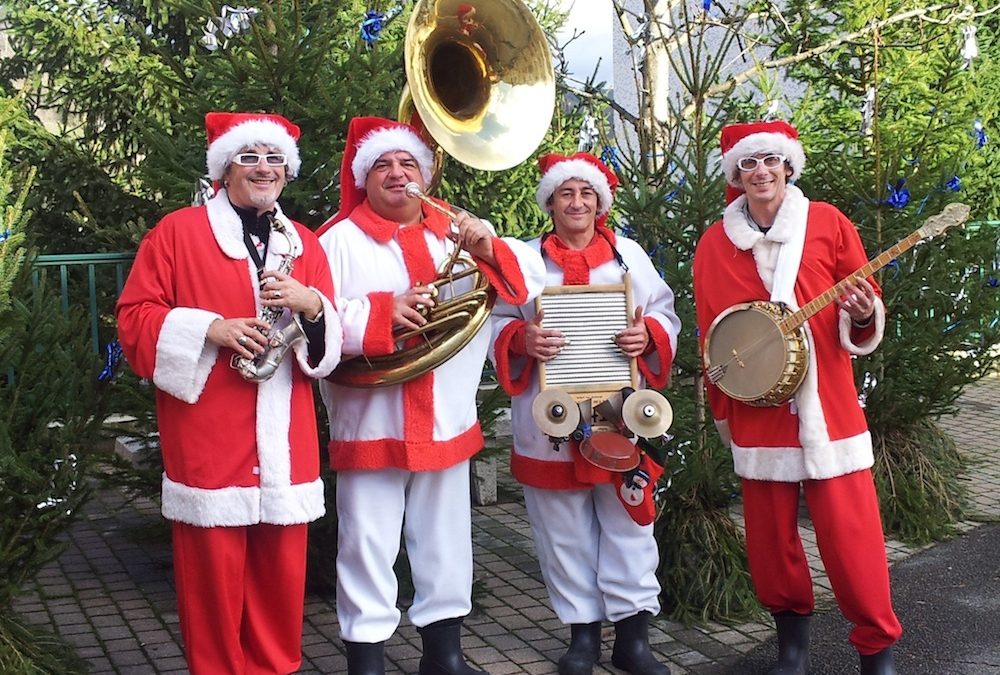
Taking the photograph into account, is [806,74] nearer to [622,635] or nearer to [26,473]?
[622,635]

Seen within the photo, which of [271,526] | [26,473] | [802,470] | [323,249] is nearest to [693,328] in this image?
[802,470]

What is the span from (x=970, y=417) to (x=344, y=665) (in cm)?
639

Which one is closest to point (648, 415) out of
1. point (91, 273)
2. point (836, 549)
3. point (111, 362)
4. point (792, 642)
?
point (836, 549)

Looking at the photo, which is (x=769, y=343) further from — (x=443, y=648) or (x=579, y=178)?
(x=443, y=648)

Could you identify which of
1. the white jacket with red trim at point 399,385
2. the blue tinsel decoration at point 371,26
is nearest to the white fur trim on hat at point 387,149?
the white jacket with red trim at point 399,385

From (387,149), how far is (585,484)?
1.40 m

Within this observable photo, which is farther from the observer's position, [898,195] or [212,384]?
[898,195]

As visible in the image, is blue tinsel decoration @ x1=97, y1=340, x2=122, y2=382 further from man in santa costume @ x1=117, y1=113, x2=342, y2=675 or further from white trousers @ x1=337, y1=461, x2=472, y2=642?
white trousers @ x1=337, y1=461, x2=472, y2=642

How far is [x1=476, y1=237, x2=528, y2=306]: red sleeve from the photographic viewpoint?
157 inches

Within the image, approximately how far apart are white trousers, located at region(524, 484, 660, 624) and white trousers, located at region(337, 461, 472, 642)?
1.21 ft

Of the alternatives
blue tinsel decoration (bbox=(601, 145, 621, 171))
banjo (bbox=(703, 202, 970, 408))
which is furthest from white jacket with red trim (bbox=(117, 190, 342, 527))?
blue tinsel decoration (bbox=(601, 145, 621, 171))

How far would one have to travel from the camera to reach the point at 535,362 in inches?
173

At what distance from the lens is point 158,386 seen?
3531 mm

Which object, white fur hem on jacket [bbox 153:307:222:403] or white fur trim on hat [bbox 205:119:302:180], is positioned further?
white fur trim on hat [bbox 205:119:302:180]
